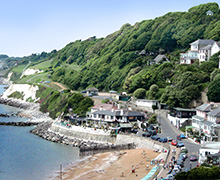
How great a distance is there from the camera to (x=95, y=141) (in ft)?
182

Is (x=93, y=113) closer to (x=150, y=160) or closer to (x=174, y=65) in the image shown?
(x=150, y=160)

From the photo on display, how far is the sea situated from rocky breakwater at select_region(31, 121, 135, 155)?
3.71 feet

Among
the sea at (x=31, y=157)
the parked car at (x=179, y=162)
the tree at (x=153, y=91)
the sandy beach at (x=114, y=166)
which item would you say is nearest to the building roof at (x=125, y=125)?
the sandy beach at (x=114, y=166)

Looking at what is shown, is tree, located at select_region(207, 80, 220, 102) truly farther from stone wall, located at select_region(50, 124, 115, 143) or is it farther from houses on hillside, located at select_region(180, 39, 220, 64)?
houses on hillside, located at select_region(180, 39, 220, 64)

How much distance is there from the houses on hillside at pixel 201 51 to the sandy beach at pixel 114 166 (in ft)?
129

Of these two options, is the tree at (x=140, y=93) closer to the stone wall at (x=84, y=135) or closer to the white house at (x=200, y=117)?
the stone wall at (x=84, y=135)

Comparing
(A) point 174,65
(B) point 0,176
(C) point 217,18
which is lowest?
(B) point 0,176

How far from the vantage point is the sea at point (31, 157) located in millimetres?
42781

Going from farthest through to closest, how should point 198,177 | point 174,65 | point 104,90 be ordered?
point 104,90 → point 174,65 → point 198,177

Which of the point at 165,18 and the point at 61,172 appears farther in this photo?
the point at 165,18

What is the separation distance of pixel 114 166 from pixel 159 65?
49.0 metres

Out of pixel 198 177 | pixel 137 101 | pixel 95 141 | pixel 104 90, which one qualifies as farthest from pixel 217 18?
pixel 198 177

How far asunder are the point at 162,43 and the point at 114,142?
59858 mm

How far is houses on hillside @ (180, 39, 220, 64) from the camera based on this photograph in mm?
78031
